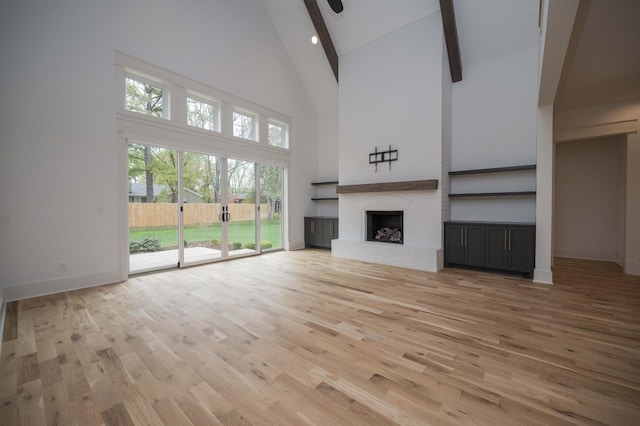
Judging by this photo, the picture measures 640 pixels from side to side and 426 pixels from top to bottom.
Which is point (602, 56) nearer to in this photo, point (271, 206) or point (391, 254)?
point (391, 254)

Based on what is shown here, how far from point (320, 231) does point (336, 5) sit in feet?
16.6

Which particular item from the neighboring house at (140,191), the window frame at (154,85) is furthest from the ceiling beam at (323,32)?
the neighboring house at (140,191)

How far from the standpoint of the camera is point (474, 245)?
15.5ft

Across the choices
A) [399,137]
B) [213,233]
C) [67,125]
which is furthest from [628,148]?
[67,125]

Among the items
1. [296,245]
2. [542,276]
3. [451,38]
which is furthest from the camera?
[296,245]

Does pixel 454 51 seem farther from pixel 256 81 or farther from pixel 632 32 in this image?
pixel 256 81

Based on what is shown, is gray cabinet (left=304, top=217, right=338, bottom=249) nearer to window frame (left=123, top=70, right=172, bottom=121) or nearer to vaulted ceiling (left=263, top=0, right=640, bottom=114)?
vaulted ceiling (left=263, top=0, right=640, bottom=114)

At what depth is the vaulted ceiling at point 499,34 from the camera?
9.36 ft

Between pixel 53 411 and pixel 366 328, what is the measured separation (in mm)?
2195

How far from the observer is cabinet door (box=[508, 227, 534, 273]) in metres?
4.18

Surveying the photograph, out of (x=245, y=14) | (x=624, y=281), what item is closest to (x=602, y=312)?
(x=624, y=281)

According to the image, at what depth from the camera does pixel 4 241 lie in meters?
3.18

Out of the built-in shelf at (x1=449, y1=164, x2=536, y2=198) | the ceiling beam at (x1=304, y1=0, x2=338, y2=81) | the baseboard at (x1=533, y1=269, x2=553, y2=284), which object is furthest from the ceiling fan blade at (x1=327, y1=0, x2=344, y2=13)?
the baseboard at (x1=533, y1=269, x2=553, y2=284)

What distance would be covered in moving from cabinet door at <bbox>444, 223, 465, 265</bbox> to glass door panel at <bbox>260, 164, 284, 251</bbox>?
3.94 m
